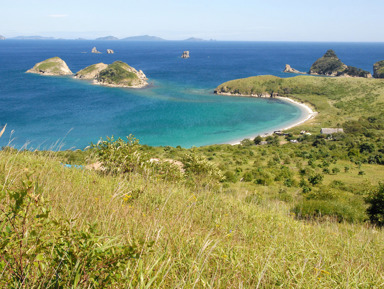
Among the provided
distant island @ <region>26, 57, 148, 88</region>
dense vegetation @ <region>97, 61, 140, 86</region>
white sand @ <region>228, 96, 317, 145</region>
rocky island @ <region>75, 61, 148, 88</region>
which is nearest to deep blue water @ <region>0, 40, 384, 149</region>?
white sand @ <region>228, 96, 317, 145</region>

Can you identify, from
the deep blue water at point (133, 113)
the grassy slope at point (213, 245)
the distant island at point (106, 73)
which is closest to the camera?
the grassy slope at point (213, 245)

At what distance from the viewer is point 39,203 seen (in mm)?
2199

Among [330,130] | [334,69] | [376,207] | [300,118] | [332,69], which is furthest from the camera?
[332,69]

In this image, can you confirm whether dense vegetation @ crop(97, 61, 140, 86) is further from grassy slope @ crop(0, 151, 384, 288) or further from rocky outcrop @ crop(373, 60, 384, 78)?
rocky outcrop @ crop(373, 60, 384, 78)

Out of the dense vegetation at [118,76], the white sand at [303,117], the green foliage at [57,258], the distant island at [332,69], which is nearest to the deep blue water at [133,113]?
the white sand at [303,117]

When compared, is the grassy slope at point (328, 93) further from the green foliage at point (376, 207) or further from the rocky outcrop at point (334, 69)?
the green foliage at point (376, 207)

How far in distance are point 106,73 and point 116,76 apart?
229 inches

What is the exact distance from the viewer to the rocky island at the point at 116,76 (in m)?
103

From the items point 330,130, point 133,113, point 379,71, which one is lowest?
point 330,130

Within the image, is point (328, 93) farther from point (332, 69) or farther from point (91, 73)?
point (91, 73)

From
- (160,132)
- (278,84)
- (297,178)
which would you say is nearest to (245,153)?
(297,178)

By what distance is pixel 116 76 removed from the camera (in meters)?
105

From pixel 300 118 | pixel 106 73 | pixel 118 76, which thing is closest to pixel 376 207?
pixel 300 118

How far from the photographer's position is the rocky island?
103 metres
